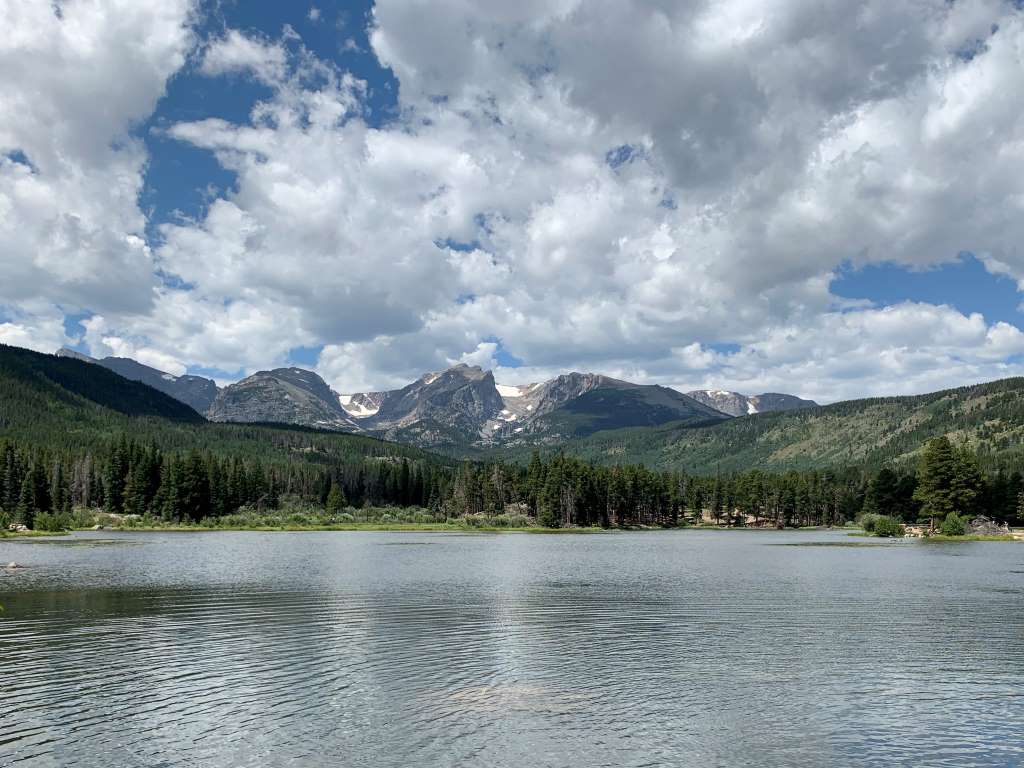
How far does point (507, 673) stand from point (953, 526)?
461 feet

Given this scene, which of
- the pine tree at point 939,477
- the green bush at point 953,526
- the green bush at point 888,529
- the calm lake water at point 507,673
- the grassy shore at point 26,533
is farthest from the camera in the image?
the green bush at point 888,529

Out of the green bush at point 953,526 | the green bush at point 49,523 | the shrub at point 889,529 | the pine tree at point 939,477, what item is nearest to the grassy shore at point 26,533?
the green bush at point 49,523

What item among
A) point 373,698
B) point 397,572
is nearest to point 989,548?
point 397,572

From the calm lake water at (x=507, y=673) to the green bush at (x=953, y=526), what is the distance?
86.4 m

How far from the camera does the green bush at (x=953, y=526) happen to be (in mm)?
143625

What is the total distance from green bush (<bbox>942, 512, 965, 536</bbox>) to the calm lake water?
8639cm

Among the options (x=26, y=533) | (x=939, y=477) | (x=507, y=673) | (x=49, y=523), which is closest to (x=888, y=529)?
(x=939, y=477)

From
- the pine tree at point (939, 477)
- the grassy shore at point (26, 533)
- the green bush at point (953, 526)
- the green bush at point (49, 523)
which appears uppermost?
the pine tree at point (939, 477)

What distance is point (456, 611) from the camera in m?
48.4

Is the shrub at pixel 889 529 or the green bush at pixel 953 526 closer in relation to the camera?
the green bush at pixel 953 526

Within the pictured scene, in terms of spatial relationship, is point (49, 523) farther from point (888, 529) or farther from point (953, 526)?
point (953, 526)

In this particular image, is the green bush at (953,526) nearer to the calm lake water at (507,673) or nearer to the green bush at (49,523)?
the calm lake water at (507,673)

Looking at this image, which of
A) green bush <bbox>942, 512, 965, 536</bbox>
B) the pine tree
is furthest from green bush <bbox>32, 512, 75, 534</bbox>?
the pine tree

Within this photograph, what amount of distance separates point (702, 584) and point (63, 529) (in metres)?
148
